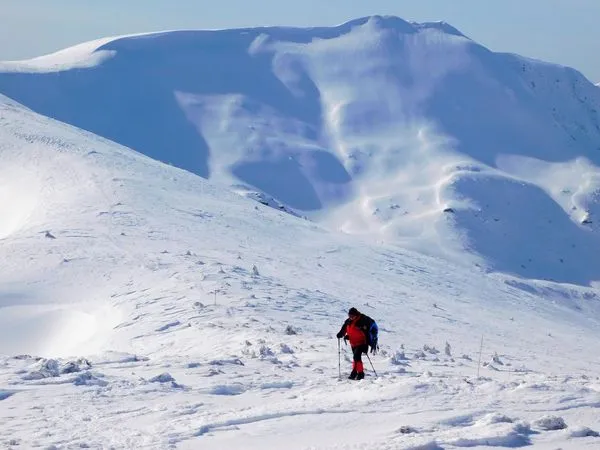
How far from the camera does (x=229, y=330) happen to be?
17359 millimetres

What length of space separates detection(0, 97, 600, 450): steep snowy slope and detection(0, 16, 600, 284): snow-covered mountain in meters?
37.5

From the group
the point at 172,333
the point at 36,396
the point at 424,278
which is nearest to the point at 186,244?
the point at 424,278

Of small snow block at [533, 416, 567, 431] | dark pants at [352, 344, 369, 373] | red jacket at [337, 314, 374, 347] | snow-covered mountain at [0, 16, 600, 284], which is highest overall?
snow-covered mountain at [0, 16, 600, 284]

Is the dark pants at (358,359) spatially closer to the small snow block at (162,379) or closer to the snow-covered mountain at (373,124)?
the small snow block at (162,379)

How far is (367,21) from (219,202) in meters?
85.9

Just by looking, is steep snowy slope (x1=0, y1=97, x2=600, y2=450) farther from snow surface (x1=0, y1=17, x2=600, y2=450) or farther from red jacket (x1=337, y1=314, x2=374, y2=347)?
red jacket (x1=337, y1=314, x2=374, y2=347)

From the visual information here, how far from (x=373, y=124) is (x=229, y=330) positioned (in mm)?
85609

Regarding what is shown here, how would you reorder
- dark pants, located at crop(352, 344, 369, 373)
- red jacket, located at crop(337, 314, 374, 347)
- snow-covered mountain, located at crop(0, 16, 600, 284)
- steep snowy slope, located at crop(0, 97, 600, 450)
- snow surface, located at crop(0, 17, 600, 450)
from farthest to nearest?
snow-covered mountain, located at crop(0, 16, 600, 284)
red jacket, located at crop(337, 314, 374, 347)
dark pants, located at crop(352, 344, 369, 373)
snow surface, located at crop(0, 17, 600, 450)
steep snowy slope, located at crop(0, 97, 600, 450)

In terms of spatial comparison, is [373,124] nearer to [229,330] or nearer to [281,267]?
[281,267]

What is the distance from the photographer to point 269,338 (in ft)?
54.2

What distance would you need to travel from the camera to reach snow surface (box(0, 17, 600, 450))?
32.3ft

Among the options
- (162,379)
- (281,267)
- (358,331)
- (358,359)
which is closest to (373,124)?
(281,267)

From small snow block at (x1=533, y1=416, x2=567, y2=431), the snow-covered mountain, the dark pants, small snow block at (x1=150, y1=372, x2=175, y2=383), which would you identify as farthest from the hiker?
the snow-covered mountain

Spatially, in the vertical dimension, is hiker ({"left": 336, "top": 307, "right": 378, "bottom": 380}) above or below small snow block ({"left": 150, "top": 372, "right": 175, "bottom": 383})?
A: above
